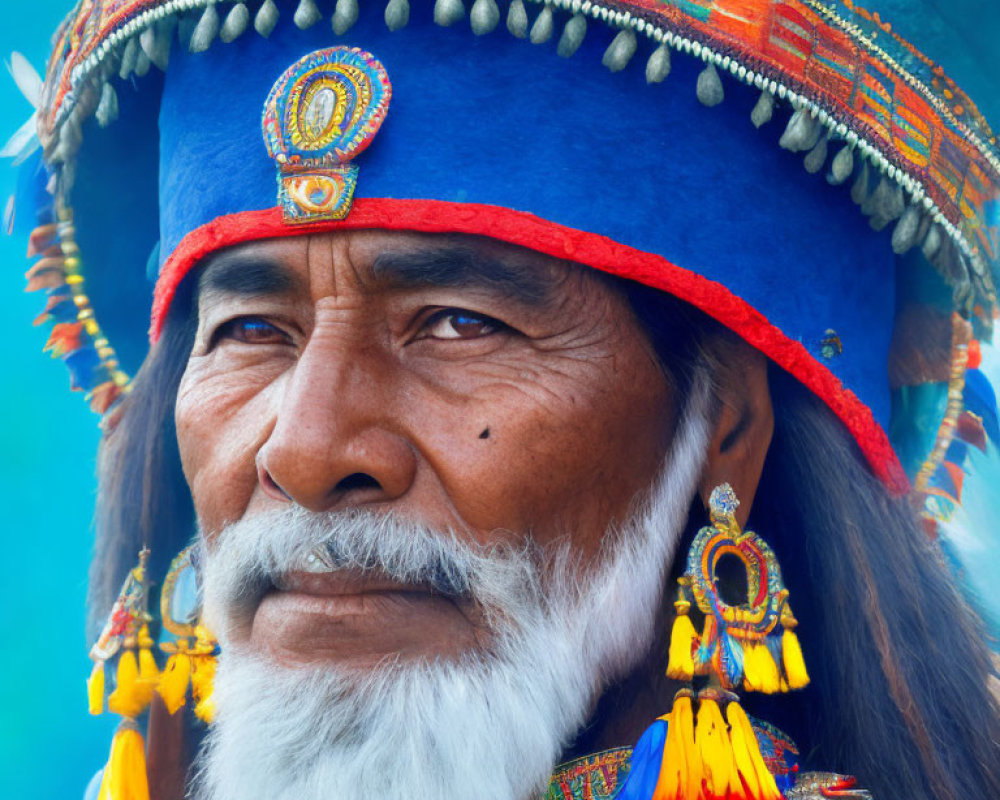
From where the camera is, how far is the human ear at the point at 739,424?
2164 millimetres

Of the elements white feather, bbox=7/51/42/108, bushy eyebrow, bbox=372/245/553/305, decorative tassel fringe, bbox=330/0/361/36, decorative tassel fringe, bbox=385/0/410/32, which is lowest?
bushy eyebrow, bbox=372/245/553/305

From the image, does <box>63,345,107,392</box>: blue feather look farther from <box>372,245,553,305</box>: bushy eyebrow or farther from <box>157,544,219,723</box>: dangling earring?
<box>372,245,553,305</box>: bushy eyebrow

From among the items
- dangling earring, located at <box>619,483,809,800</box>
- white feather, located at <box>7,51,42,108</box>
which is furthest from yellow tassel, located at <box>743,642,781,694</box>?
white feather, located at <box>7,51,42,108</box>

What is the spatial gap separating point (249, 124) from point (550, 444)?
93 centimetres

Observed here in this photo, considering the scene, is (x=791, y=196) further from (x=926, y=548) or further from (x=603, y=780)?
(x=603, y=780)

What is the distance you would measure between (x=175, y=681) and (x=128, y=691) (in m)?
0.15

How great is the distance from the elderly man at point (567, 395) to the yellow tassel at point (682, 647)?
15 mm

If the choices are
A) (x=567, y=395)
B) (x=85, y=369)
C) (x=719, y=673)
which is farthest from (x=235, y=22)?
(x=719, y=673)

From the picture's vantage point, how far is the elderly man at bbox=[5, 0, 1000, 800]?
1.93 metres

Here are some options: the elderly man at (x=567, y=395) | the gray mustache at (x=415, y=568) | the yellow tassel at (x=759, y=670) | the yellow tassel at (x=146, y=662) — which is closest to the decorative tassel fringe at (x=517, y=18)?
the elderly man at (x=567, y=395)

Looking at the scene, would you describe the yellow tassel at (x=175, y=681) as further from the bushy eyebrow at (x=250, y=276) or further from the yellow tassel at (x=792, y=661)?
the yellow tassel at (x=792, y=661)

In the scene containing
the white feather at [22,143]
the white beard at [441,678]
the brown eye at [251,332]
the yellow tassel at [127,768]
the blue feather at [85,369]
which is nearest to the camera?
the white beard at [441,678]

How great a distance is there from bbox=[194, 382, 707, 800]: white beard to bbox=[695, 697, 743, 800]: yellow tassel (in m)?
0.19

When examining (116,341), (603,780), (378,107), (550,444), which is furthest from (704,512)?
(116,341)
